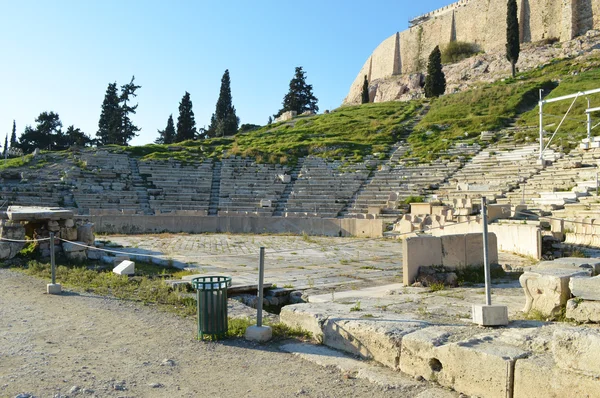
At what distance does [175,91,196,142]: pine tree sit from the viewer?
52.1m

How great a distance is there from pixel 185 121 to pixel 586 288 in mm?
50925

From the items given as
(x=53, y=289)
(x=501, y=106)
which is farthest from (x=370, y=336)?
(x=501, y=106)

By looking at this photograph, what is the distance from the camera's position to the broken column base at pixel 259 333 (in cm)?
536

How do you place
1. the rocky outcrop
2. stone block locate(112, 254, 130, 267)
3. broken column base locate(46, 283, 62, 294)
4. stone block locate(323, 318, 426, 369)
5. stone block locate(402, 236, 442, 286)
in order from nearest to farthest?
stone block locate(323, 318, 426, 369) < broken column base locate(46, 283, 62, 294) < stone block locate(402, 236, 442, 286) < stone block locate(112, 254, 130, 267) < the rocky outcrop

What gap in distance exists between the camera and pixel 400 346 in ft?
14.8

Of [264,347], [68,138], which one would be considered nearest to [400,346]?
[264,347]

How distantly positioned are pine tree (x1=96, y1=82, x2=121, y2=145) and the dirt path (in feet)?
161

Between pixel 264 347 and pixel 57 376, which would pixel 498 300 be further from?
pixel 57 376

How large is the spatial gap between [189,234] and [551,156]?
17240mm

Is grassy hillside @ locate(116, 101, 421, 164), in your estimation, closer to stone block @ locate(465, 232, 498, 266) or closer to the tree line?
the tree line

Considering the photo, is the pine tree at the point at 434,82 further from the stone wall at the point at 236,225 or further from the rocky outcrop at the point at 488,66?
the stone wall at the point at 236,225

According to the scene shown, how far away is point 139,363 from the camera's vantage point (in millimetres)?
4660

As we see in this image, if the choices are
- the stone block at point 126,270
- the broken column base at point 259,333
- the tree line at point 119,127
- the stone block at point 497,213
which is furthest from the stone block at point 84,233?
the tree line at point 119,127

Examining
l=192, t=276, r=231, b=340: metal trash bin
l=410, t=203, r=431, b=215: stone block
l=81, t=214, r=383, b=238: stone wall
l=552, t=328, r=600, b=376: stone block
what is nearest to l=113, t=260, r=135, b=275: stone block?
l=192, t=276, r=231, b=340: metal trash bin
